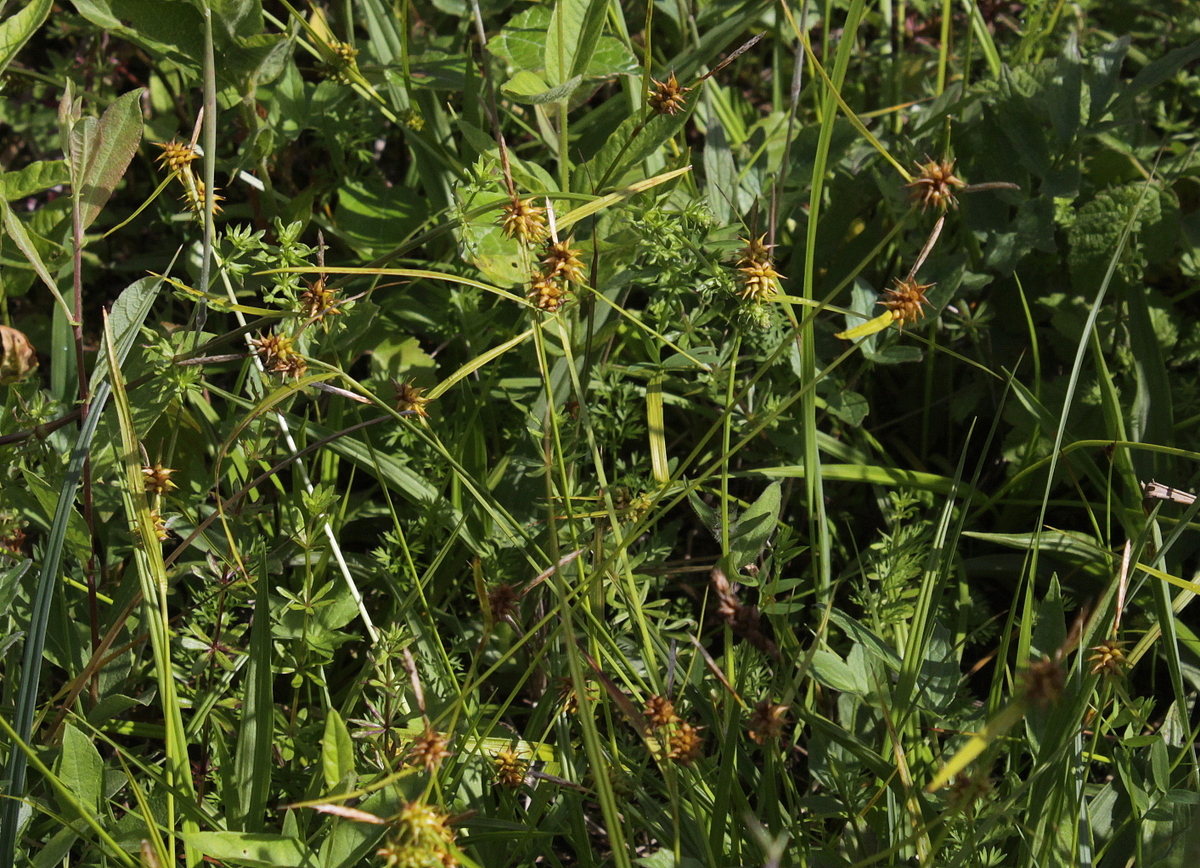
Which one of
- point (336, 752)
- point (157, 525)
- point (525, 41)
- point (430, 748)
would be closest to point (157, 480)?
A: point (157, 525)

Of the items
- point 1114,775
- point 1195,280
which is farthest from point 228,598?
point 1195,280

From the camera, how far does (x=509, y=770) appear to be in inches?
42.0

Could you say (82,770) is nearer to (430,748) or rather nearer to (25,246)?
(430,748)

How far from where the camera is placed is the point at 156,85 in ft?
6.48

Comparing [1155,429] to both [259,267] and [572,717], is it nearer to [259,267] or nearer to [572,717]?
[572,717]

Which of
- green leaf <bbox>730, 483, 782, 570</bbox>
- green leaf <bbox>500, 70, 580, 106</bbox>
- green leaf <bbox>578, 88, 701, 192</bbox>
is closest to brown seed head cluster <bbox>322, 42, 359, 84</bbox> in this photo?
green leaf <bbox>500, 70, 580, 106</bbox>

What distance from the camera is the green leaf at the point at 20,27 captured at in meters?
1.27

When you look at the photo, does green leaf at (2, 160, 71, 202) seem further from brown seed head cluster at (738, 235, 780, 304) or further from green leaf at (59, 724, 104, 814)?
brown seed head cluster at (738, 235, 780, 304)

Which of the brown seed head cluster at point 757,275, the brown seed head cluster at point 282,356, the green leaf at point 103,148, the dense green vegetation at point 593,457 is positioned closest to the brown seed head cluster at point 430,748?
the dense green vegetation at point 593,457

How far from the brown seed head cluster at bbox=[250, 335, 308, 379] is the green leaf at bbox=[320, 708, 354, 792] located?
36 cm

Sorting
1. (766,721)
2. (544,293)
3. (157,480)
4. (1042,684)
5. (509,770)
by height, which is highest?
(544,293)

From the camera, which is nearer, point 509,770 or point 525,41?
point 509,770

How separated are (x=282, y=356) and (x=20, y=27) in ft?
2.18

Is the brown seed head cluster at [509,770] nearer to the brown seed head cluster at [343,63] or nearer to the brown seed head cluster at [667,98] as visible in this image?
the brown seed head cluster at [667,98]
